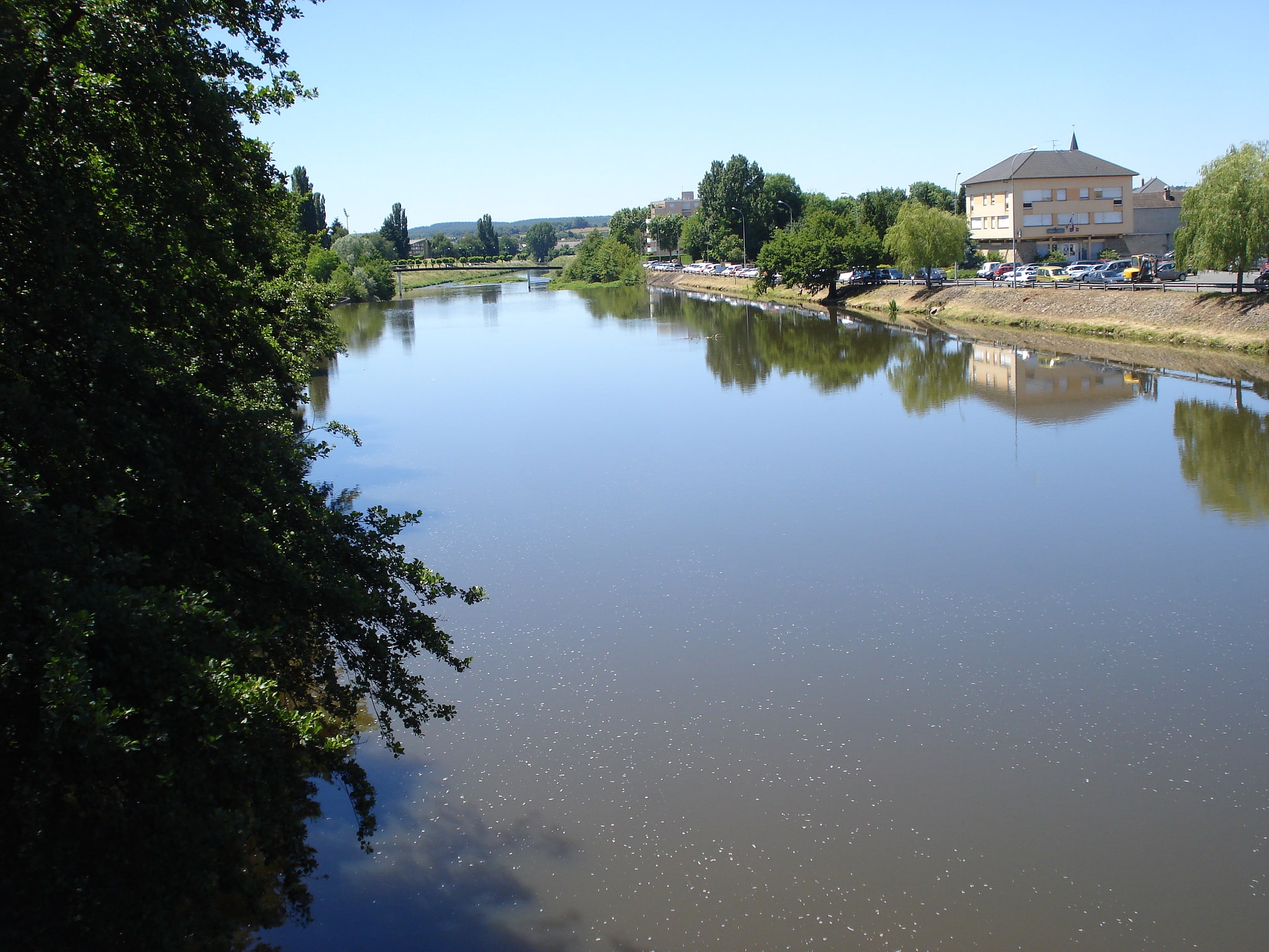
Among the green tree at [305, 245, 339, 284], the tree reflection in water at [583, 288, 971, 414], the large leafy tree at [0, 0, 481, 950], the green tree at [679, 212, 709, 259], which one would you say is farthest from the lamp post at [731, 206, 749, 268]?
the large leafy tree at [0, 0, 481, 950]

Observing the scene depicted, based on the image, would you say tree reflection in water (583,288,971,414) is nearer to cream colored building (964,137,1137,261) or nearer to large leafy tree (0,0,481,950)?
Result: cream colored building (964,137,1137,261)

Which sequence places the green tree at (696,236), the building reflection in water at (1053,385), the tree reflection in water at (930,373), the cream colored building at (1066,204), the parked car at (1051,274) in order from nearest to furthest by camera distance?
1. the building reflection in water at (1053,385)
2. the tree reflection in water at (930,373)
3. the parked car at (1051,274)
4. the cream colored building at (1066,204)
5. the green tree at (696,236)

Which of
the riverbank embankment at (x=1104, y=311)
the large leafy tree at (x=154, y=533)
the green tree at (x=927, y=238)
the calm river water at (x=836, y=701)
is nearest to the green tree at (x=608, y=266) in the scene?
the riverbank embankment at (x=1104, y=311)

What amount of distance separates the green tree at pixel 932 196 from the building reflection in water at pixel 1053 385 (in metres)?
58.7

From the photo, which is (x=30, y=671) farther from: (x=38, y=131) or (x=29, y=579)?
(x=38, y=131)

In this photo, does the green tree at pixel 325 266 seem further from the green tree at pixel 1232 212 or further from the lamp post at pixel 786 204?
the green tree at pixel 1232 212

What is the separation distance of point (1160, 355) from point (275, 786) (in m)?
38.0

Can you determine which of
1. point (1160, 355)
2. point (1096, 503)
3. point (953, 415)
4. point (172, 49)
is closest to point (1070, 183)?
point (1160, 355)

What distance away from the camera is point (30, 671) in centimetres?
582

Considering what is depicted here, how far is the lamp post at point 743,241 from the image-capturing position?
100m

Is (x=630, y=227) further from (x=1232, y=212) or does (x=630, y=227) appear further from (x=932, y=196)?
(x=1232, y=212)

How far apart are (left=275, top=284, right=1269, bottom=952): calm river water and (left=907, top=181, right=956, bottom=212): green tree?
245ft

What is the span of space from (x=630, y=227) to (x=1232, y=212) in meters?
116

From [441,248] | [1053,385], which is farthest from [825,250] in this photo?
[441,248]
